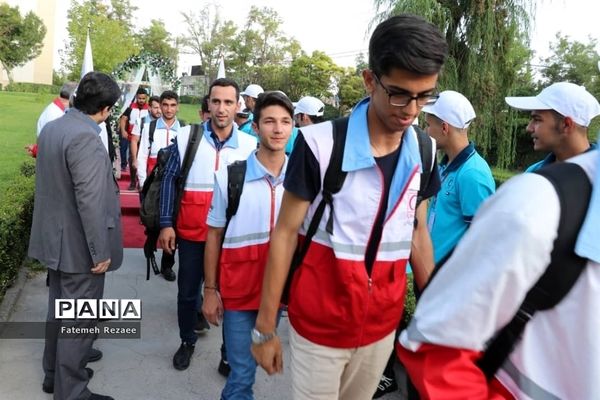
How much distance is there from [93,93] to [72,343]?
1395mm

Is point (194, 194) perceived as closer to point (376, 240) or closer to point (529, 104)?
point (376, 240)

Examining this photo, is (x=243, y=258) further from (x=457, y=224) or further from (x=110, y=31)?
(x=110, y=31)

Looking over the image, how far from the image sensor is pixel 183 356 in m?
3.46

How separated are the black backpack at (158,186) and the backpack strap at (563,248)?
2.76m

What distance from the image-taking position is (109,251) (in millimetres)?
2861

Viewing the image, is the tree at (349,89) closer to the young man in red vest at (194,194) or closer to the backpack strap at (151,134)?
the backpack strap at (151,134)

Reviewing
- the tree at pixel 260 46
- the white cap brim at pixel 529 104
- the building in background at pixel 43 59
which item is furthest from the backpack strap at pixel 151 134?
the building in background at pixel 43 59

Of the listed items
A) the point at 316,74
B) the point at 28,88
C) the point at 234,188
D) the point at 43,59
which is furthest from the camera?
the point at 43,59

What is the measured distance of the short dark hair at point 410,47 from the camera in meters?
1.41

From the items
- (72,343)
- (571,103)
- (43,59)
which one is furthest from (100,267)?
(43,59)

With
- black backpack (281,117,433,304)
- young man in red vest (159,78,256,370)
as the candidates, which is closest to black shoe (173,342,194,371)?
young man in red vest (159,78,256,370)

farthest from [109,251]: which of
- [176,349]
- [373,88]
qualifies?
[373,88]

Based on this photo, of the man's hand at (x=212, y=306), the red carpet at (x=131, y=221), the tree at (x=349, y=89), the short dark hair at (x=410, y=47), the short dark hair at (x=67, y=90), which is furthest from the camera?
the tree at (x=349, y=89)

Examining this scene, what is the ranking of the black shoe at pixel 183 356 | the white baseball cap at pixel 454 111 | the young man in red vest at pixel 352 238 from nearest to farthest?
the young man in red vest at pixel 352 238 → the white baseball cap at pixel 454 111 → the black shoe at pixel 183 356
